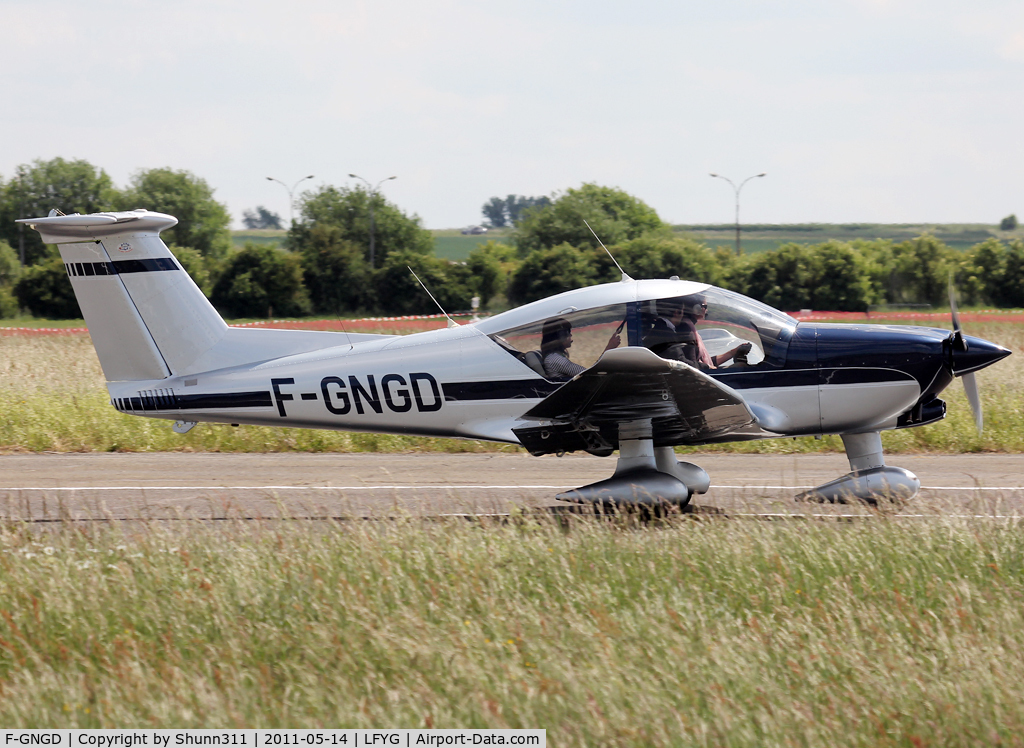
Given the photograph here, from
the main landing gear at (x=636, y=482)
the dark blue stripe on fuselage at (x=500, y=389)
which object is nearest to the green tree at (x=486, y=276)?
the dark blue stripe on fuselage at (x=500, y=389)

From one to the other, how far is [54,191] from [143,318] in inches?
3535

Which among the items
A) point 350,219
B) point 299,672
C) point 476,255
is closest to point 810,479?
point 299,672

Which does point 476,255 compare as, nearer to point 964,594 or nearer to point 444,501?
point 444,501

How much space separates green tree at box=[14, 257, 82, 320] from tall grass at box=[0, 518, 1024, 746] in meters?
47.2

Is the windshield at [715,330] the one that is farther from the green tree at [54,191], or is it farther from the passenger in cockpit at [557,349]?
the green tree at [54,191]

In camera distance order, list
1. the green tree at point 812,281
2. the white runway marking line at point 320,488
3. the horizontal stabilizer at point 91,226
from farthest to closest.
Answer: the green tree at point 812,281 < the white runway marking line at point 320,488 < the horizontal stabilizer at point 91,226

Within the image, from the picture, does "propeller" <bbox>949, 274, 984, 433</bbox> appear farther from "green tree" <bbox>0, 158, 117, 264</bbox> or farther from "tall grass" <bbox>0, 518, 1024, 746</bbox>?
"green tree" <bbox>0, 158, 117, 264</bbox>

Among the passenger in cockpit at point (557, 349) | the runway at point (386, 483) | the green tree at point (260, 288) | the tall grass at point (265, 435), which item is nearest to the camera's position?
the passenger in cockpit at point (557, 349)

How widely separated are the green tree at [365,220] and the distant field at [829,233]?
205 ft

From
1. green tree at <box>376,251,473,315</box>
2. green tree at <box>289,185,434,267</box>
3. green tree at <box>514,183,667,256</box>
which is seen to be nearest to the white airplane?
green tree at <box>376,251,473,315</box>

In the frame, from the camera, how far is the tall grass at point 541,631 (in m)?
3.70

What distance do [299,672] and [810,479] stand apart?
20.0ft

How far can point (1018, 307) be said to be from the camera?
149 ft

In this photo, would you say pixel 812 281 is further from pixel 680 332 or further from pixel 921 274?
pixel 680 332
